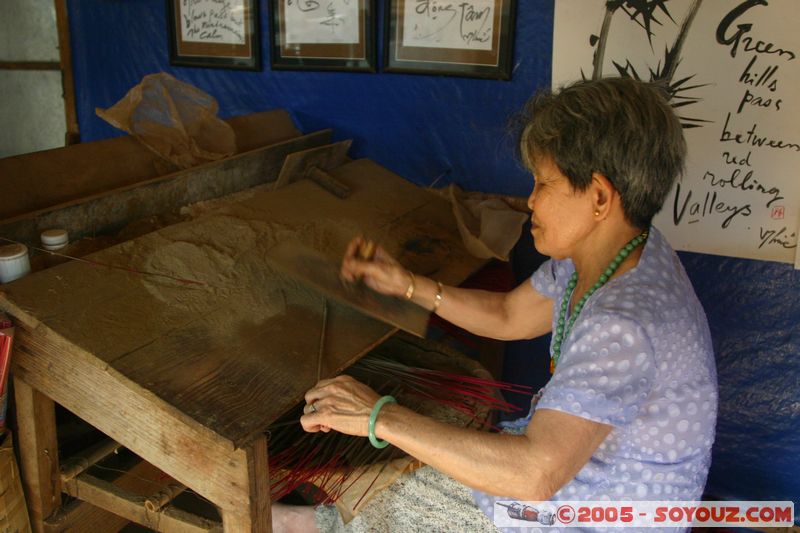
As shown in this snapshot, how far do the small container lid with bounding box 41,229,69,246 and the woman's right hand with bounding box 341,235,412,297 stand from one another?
2.22 ft

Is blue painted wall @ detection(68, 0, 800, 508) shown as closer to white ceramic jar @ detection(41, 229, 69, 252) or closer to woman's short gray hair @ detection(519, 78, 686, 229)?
woman's short gray hair @ detection(519, 78, 686, 229)

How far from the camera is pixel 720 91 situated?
212 cm

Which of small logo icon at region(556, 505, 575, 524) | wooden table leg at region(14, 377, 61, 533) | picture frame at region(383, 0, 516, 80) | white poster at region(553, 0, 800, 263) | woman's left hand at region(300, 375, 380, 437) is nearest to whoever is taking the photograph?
woman's left hand at region(300, 375, 380, 437)

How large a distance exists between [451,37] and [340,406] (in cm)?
165

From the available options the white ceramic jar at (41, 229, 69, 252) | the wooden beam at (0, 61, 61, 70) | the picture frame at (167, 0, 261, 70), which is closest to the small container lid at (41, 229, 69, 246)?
the white ceramic jar at (41, 229, 69, 252)

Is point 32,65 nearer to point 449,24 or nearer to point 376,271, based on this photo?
point 449,24

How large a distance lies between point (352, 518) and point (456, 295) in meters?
0.63

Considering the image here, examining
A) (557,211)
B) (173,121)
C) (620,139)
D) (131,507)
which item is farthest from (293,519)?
(173,121)

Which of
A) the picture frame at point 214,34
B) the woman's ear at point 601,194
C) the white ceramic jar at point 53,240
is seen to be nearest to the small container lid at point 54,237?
the white ceramic jar at point 53,240

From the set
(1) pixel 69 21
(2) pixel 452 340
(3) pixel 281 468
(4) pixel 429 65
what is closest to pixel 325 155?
(4) pixel 429 65

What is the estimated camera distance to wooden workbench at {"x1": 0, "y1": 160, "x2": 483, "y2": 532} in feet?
4.11

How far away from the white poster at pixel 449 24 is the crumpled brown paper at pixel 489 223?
534mm

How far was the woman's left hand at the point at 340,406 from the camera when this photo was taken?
1260mm
